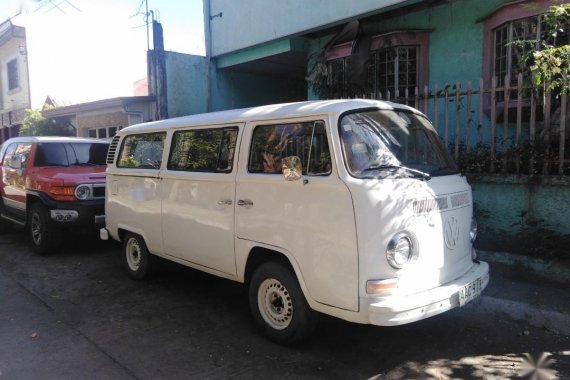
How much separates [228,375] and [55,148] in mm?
5785

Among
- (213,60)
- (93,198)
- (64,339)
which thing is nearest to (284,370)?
(64,339)

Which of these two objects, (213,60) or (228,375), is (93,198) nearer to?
(228,375)

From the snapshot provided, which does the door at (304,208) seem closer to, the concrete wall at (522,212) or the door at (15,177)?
the concrete wall at (522,212)

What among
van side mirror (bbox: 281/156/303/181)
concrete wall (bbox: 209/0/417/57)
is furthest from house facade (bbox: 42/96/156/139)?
van side mirror (bbox: 281/156/303/181)

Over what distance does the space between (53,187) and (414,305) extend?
18.6 ft

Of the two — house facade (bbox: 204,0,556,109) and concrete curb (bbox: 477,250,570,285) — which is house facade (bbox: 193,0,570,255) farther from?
concrete curb (bbox: 477,250,570,285)

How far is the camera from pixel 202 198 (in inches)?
178

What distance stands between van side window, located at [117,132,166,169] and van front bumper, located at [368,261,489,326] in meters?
3.06

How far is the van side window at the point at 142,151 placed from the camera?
17.3 feet

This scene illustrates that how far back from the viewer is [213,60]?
12.0m

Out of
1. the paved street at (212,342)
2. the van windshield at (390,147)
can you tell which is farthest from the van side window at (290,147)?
the paved street at (212,342)

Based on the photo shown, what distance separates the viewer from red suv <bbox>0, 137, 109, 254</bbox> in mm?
6855

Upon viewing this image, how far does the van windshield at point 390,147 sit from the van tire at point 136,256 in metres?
3.18

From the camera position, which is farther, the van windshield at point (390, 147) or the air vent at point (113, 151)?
the air vent at point (113, 151)
